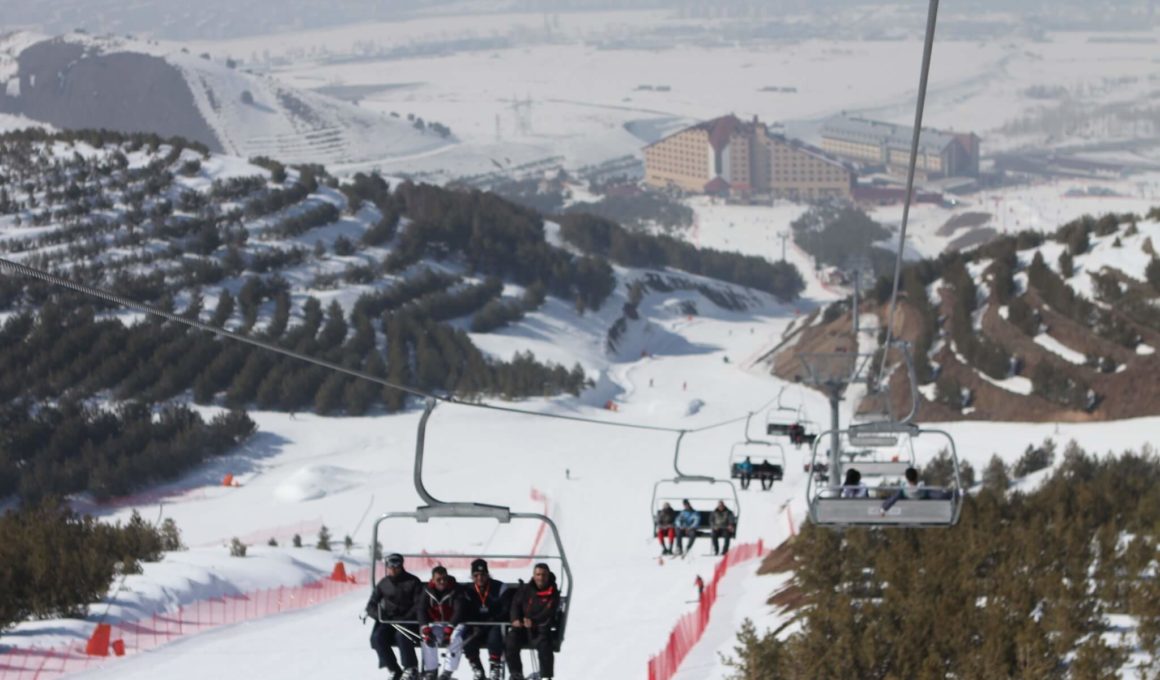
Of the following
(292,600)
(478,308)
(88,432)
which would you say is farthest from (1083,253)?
(292,600)

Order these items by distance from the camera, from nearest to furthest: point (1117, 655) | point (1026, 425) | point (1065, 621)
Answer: point (1117, 655) → point (1065, 621) → point (1026, 425)

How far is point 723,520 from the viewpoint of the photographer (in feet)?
87.0

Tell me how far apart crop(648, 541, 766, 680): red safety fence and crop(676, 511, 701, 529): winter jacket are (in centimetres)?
164

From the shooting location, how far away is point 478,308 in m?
84.2

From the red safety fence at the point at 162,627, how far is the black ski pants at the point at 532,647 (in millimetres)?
11691

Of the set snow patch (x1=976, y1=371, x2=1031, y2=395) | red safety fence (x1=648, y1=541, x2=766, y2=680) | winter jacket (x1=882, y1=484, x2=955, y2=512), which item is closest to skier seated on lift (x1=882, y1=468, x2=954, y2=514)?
winter jacket (x1=882, y1=484, x2=955, y2=512)

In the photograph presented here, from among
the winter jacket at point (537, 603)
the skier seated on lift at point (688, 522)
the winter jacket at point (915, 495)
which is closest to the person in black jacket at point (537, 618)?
the winter jacket at point (537, 603)

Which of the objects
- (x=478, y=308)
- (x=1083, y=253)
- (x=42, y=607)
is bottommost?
(x=478, y=308)

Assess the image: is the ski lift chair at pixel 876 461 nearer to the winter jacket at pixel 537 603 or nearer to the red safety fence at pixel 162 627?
the winter jacket at pixel 537 603

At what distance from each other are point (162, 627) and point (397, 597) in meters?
15.3

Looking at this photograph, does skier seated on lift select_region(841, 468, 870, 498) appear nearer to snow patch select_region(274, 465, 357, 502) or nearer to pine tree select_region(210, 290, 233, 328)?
snow patch select_region(274, 465, 357, 502)

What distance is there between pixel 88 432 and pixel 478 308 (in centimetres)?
2997

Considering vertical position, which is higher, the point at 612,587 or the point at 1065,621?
the point at 1065,621

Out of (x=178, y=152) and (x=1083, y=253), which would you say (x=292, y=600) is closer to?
(x=1083, y=253)
